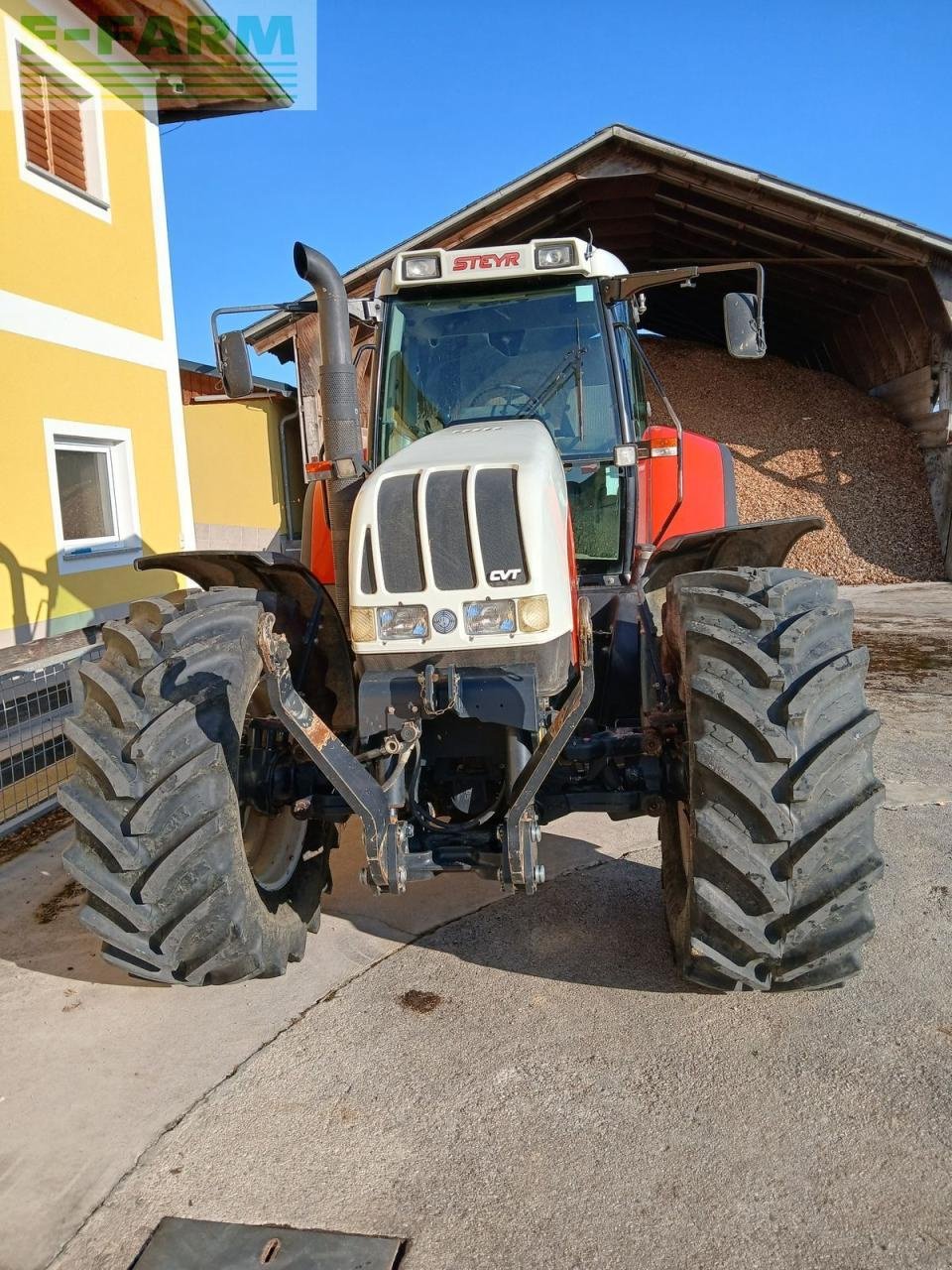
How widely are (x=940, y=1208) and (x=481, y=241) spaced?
11.0m

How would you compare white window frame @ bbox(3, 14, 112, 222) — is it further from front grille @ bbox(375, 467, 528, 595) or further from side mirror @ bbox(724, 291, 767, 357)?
front grille @ bbox(375, 467, 528, 595)

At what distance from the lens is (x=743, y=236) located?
460 inches

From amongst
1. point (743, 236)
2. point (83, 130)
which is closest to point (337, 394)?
point (83, 130)

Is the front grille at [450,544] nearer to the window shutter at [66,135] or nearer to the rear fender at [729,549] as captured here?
the rear fender at [729,549]

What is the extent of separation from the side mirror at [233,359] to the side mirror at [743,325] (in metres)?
1.94

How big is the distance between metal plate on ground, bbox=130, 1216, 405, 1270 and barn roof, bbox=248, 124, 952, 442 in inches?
355

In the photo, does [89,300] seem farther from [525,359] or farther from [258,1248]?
[258,1248]

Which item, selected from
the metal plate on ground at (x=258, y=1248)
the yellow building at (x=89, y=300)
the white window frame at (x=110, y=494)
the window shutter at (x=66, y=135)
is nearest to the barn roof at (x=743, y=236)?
the yellow building at (x=89, y=300)

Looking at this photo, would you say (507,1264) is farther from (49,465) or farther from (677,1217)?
(49,465)

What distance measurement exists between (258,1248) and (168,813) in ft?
3.30

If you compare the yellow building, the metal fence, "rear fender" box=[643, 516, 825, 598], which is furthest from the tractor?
the yellow building

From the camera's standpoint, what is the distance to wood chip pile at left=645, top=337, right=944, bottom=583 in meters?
11.3

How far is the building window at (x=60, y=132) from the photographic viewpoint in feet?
23.6

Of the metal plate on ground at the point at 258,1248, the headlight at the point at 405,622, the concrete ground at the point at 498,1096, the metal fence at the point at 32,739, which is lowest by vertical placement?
the metal plate on ground at the point at 258,1248
